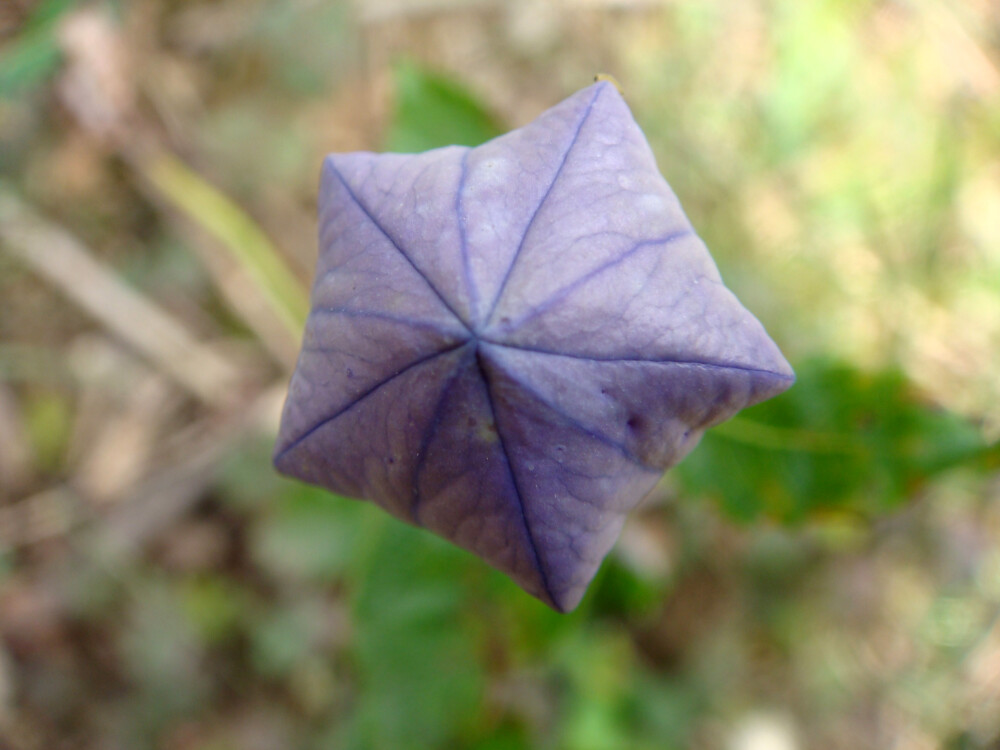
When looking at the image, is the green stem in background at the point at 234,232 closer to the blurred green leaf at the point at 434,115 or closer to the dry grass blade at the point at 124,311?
the dry grass blade at the point at 124,311

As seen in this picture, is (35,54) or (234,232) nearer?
(35,54)

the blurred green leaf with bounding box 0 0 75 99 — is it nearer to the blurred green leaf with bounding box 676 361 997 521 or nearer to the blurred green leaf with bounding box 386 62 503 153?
the blurred green leaf with bounding box 386 62 503 153

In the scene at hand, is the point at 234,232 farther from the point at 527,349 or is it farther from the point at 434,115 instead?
the point at 527,349

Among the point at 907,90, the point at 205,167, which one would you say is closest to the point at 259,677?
the point at 205,167

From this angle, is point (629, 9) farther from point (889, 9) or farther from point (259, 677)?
point (259, 677)

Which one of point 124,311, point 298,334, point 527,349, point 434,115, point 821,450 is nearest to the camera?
point 527,349

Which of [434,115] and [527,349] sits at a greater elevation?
[434,115]

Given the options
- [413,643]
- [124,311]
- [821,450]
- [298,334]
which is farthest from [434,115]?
[124,311]

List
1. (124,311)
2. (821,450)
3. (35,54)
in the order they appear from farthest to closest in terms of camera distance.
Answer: (124,311)
(35,54)
(821,450)
